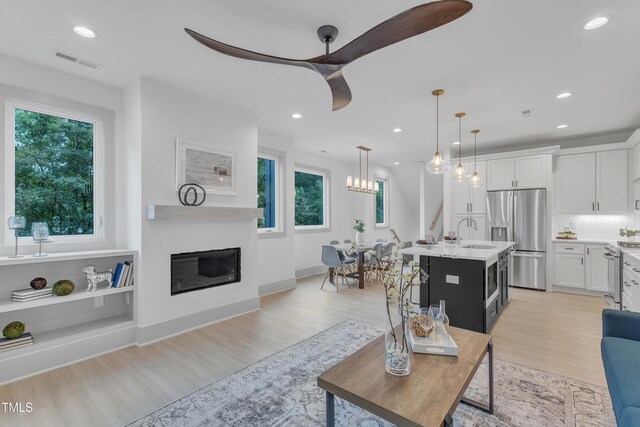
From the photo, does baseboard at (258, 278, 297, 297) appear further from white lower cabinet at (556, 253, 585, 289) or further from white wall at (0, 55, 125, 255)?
white lower cabinet at (556, 253, 585, 289)

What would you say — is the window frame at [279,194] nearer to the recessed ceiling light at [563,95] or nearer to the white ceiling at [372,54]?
the white ceiling at [372,54]

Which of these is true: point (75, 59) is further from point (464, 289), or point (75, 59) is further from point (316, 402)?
point (464, 289)

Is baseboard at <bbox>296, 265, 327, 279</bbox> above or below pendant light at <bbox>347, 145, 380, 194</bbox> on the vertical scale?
below

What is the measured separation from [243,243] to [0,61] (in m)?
2.99

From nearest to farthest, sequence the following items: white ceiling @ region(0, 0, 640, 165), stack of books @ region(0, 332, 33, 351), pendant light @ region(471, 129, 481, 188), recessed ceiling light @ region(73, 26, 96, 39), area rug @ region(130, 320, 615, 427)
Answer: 1. area rug @ region(130, 320, 615, 427)
2. white ceiling @ region(0, 0, 640, 165)
3. recessed ceiling light @ region(73, 26, 96, 39)
4. stack of books @ region(0, 332, 33, 351)
5. pendant light @ region(471, 129, 481, 188)

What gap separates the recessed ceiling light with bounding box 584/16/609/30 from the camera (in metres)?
2.19

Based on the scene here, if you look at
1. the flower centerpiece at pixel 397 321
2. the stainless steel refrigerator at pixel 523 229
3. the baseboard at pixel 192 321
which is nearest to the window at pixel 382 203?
the stainless steel refrigerator at pixel 523 229

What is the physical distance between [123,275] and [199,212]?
1.03m

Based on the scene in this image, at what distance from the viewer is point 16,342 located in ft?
8.52

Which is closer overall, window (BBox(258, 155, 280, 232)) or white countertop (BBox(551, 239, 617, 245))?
white countertop (BBox(551, 239, 617, 245))

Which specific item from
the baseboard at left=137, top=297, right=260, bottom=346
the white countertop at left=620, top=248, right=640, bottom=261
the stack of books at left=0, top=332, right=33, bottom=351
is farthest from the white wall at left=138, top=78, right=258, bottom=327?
the white countertop at left=620, top=248, right=640, bottom=261

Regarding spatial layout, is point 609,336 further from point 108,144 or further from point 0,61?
point 0,61

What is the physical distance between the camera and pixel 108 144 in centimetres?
344

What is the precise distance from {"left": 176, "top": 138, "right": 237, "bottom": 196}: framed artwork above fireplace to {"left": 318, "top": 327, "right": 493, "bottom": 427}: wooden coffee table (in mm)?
2810
